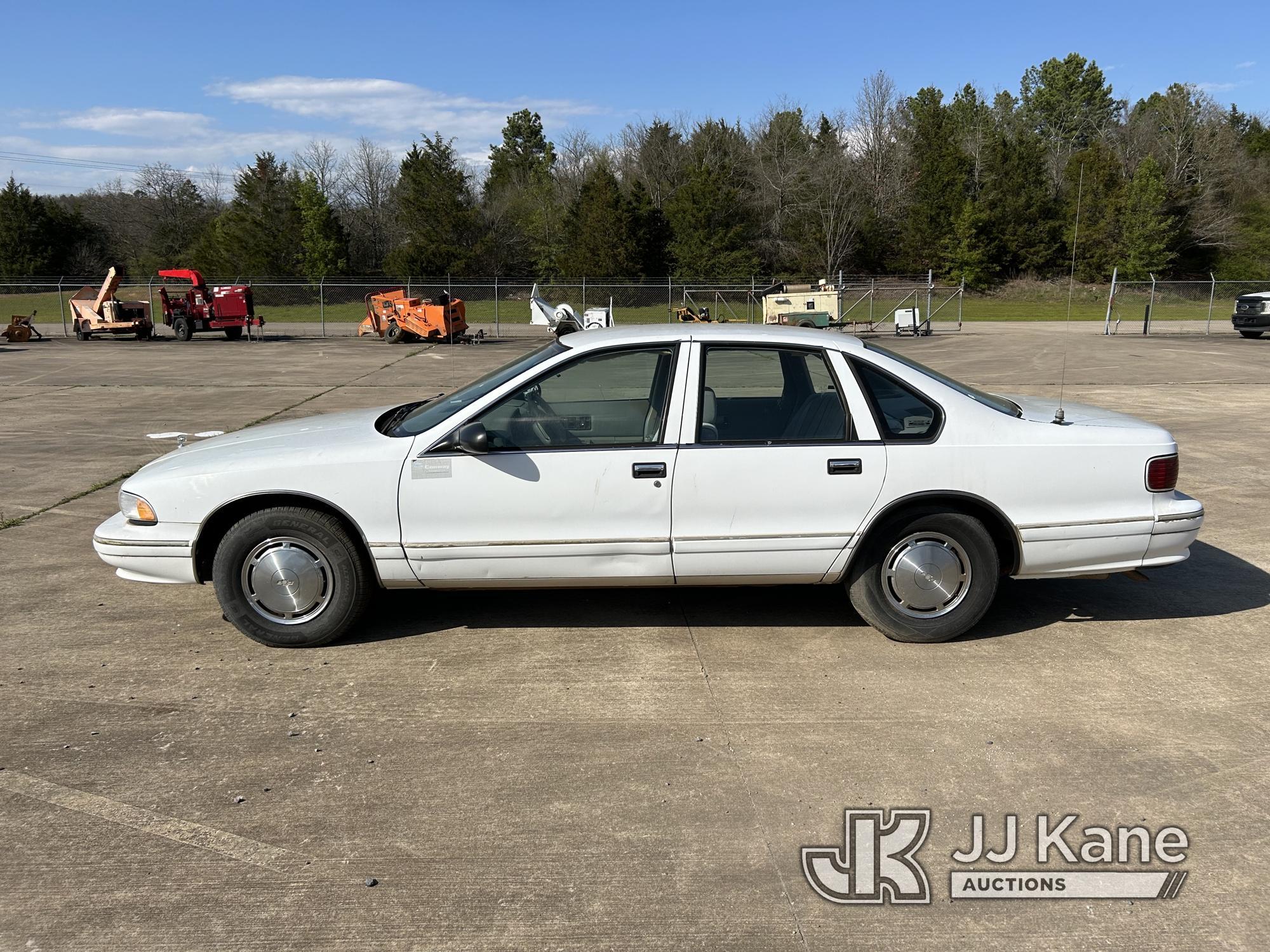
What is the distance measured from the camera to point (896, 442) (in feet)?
15.8

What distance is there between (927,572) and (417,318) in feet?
86.7

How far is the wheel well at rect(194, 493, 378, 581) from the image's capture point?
4.80m

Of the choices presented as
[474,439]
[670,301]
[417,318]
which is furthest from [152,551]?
[670,301]

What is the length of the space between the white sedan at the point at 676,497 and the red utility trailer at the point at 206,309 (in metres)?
26.9

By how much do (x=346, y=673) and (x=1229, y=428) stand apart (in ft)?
35.7

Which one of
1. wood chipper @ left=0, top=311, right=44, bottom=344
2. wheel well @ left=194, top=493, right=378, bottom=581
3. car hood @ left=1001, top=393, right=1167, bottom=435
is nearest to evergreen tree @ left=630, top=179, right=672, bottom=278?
wood chipper @ left=0, top=311, right=44, bottom=344

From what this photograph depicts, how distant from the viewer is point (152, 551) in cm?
488

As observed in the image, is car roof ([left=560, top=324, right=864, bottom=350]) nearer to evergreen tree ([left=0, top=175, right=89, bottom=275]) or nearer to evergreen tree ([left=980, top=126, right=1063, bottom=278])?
evergreen tree ([left=980, top=126, right=1063, bottom=278])

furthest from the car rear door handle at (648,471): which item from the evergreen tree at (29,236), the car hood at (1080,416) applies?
the evergreen tree at (29,236)

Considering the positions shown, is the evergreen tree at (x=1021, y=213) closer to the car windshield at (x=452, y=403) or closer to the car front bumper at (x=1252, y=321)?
the car front bumper at (x=1252, y=321)

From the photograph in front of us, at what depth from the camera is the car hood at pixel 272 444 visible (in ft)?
15.9

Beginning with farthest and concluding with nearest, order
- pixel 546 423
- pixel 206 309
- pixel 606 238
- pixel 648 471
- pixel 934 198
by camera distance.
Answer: pixel 934 198 < pixel 606 238 < pixel 206 309 < pixel 546 423 < pixel 648 471

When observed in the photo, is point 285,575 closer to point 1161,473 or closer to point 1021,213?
point 1161,473

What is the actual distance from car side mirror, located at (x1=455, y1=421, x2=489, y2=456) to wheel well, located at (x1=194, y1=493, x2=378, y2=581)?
0.71 metres
